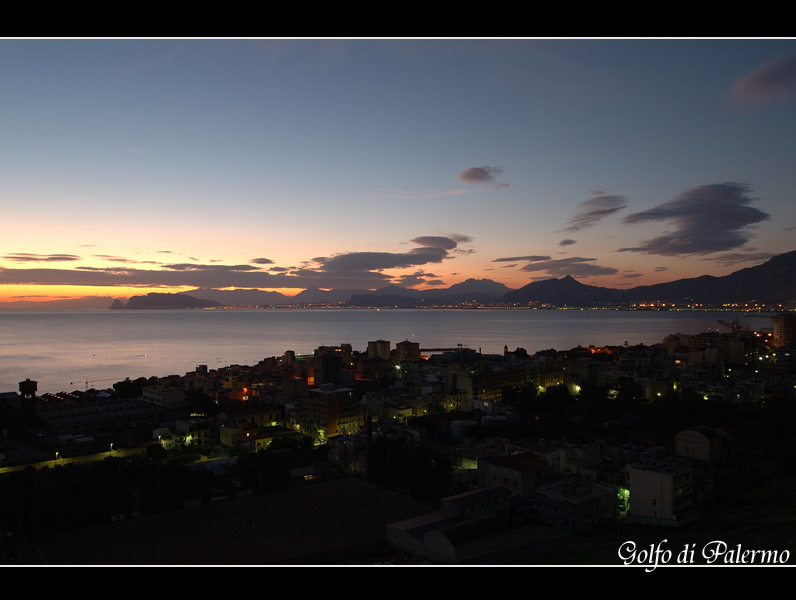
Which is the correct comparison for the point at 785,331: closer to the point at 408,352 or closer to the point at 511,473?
the point at 408,352

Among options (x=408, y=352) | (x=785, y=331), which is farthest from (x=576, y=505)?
(x=785, y=331)

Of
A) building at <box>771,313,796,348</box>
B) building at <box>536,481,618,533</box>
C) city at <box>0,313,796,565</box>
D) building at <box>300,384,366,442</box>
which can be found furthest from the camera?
building at <box>771,313,796,348</box>

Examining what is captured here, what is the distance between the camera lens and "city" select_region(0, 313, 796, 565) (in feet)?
18.3

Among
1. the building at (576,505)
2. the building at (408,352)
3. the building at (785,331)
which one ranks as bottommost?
the building at (576,505)

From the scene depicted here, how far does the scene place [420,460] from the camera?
7133mm

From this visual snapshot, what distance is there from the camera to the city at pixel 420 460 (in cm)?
558

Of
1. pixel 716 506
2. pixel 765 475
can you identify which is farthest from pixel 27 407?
pixel 765 475

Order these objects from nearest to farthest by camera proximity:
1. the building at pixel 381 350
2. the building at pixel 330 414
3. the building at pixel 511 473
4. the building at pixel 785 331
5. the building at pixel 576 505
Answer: the building at pixel 576 505
the building at pixel 511 473
the building at pixel 330 414
the building at pixel 785 331
the building at pixel 381 350

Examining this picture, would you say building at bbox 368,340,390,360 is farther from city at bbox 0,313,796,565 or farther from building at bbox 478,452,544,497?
building at bbox 478,452,544,497

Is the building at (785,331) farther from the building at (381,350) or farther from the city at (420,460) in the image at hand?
the building at (381,350)

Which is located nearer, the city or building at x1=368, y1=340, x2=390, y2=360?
the city

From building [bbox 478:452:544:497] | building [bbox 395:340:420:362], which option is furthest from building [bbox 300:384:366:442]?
building [bbox 395:340:420:362]

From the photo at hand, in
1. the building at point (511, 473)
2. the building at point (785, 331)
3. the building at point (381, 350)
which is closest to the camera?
the building at point (511, 473)

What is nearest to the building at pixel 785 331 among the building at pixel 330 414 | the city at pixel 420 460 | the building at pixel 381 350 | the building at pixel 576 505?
the city at pixel 420 460
